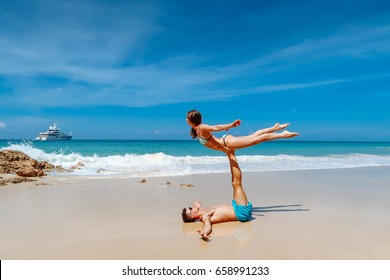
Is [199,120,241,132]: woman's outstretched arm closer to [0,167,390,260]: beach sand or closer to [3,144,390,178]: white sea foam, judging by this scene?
[0,167,390,260]: beach sand

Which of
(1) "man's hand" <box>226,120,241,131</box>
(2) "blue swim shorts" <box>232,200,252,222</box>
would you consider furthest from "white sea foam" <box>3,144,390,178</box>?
(1) "man's hand" <box>226,120,241,131</box>

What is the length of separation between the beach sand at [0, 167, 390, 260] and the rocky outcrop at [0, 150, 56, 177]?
1.78 meters

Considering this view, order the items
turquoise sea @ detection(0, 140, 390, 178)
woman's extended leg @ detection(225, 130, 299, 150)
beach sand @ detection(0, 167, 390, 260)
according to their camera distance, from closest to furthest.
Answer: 1. beach sand @ detection(0, 167, 390, 260)
2. woman's extended leg @ detection(225, 130, 299, 150)
3. turquoise sea @ detection(0, 140, 390, 178)

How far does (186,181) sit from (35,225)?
228 inches

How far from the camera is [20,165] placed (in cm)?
1327

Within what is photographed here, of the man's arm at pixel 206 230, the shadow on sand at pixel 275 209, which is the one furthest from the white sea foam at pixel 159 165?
the man's arm at pixel 206 230

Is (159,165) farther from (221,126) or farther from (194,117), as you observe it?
(221,126)

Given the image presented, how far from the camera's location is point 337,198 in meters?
7.81

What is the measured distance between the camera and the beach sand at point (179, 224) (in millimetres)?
4316

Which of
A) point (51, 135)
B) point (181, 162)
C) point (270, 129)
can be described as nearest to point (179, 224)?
point (270, 129)

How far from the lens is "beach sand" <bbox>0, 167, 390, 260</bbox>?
4316 mm
